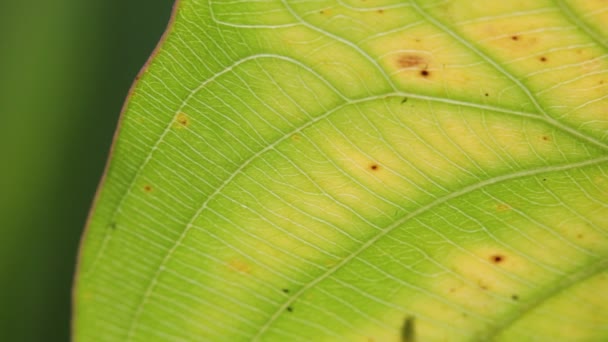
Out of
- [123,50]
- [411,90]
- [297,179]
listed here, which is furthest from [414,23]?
Result: [123,50]

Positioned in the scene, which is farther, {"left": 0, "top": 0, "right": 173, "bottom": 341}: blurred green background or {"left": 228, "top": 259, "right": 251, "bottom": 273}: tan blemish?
{"left": 0, "top": 0, "right": 173, "bottom": 341}: blurred green background

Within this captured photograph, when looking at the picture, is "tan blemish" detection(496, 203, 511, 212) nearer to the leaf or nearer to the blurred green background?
the leaf

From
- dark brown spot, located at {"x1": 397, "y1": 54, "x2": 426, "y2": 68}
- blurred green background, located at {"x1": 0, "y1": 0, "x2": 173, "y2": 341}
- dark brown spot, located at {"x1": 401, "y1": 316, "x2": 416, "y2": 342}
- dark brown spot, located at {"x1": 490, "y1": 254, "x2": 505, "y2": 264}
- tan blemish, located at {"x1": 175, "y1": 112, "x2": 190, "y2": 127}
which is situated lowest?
dark brown spot, located at {"x1": 401, "y1": 316, "x2": 416, "y2": 342}

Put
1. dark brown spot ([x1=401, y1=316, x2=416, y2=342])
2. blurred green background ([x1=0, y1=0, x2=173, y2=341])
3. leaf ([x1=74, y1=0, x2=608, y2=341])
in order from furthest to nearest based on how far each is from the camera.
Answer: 1. blurred green background ([x1=0, y1=0, x2=173, y2=341])
2. dark brown spot ([x1=401, y1=316, x2=416, y2=342])
3. leaf ([x1=74, y1=0, x2=608, y2=341])

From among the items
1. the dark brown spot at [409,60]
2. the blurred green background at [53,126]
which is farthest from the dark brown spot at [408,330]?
the blurred green background at [53,126]

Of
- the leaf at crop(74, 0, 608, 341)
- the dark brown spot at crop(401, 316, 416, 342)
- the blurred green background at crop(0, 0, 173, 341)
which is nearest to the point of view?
the leaf at crop(74, 0, 608, 341)

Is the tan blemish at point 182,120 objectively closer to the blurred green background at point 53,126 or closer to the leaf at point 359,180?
the leaf at point 359,180

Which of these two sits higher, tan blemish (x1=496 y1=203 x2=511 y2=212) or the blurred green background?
the blurred green background

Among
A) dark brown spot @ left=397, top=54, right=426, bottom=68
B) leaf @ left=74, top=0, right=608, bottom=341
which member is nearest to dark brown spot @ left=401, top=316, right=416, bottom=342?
leaf @ left=74, top=0, right=608, bottom=341
